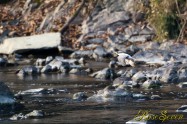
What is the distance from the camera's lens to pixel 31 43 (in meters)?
26.0

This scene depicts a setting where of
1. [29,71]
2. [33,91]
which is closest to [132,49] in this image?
[29,71]

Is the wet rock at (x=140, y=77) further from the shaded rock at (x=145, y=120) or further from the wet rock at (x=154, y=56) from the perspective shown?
the shaded rock at (x=145, y=120)

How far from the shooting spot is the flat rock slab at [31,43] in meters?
25.8

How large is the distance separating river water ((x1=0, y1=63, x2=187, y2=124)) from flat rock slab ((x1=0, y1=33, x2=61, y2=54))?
7.29 metres

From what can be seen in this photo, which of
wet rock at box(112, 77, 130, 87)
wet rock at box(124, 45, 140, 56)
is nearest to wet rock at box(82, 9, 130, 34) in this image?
wet rock at box(124, 45, 140, 56)

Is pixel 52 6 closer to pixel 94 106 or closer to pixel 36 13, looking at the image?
pixel 36 13

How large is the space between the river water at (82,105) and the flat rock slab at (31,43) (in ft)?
23.9

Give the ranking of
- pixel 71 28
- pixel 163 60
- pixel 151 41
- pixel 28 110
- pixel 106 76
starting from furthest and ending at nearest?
pixel 71 28 → pixel 151 41 → pixel 163 60 → pixel 106 76 → pixel 28 110

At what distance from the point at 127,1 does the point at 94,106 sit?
1535cm

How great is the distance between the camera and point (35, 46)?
25781 millimetres

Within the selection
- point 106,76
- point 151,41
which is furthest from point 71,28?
point 106,76

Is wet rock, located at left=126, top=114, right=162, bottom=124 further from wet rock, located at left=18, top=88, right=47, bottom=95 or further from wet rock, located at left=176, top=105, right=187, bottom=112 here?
wet rock, located at left=18, top=88, right=47, bottom=95

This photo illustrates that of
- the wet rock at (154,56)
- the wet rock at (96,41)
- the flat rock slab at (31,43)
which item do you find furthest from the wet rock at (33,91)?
the wet rock at (96,41)

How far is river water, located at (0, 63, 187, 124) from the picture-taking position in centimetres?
1212
